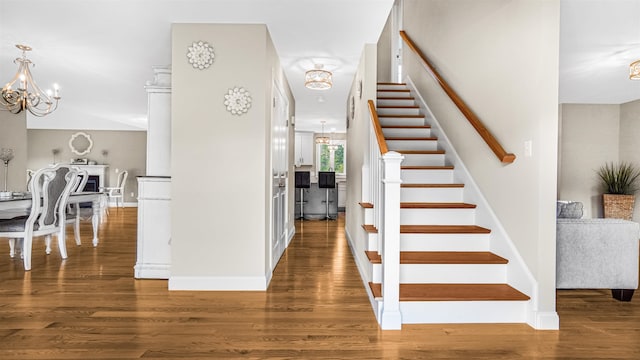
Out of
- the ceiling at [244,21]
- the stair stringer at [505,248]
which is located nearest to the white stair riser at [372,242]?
the stair stringer at [505,248]

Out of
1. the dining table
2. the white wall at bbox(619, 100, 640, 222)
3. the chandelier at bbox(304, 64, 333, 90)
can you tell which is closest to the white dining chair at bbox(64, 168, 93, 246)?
the dining table

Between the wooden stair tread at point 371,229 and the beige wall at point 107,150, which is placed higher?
the beige wall at point 107,150

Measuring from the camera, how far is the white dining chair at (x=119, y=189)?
10.3 meters

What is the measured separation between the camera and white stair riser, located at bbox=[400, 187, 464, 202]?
11.1 ft

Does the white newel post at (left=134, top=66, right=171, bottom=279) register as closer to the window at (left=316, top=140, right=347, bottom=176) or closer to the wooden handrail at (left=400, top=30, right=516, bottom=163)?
the wooden handrail at (left=400, top=30, right=516, bottom=163)

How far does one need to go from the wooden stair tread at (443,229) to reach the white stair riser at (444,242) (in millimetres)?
34

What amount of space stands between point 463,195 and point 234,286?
91.4 inches

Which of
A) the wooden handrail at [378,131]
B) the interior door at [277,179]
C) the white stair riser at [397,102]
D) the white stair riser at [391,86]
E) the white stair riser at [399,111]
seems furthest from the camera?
the white stair riser at [391,86]

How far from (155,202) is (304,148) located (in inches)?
320

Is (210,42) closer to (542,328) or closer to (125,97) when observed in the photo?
(542,328)

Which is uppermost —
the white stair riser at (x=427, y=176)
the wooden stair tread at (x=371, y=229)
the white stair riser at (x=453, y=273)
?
the white stair riser at (x=427, y=176)

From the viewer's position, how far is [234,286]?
3172 mm

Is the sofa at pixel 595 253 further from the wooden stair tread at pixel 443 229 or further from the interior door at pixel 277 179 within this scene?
the interior door at pixel 277 179

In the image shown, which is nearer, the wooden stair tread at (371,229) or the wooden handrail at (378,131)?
the wooden handrail at (378,131)
